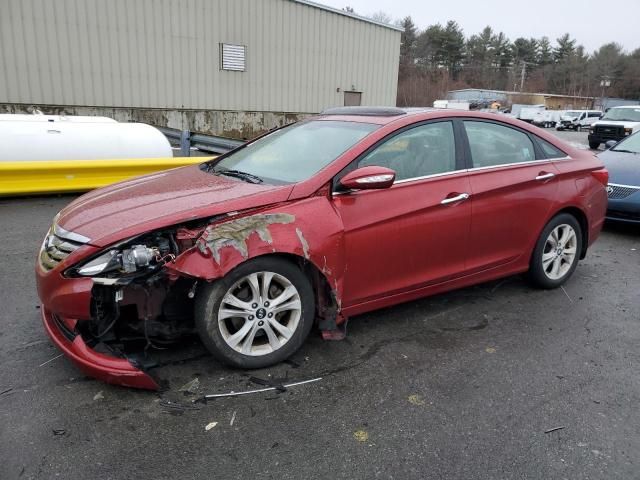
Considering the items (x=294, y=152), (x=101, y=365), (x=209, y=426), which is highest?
(x=294, y=152)

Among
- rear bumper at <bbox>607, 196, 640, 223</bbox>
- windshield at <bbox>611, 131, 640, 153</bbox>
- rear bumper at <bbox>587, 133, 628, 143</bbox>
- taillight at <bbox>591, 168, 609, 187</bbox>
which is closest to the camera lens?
taillight at <bbox>591, 168, 609, 187</bbox>

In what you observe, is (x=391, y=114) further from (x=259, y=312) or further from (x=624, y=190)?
(x=624, y=190)

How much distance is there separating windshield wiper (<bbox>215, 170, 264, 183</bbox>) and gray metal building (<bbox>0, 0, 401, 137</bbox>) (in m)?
12.2

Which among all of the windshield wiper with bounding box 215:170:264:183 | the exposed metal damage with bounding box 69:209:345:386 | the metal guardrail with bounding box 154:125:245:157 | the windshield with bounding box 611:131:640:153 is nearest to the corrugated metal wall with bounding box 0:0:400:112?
the metal guardrail with bounding box 154:125:245:157

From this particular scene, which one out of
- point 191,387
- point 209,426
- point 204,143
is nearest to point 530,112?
point 204,143

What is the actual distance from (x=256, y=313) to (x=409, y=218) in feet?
4.03

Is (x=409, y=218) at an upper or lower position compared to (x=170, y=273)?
upper

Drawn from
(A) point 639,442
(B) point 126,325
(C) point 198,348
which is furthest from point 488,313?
(B) point 126,325

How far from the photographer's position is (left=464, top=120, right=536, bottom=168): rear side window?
155 inches

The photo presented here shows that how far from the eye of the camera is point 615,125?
65.3 feet

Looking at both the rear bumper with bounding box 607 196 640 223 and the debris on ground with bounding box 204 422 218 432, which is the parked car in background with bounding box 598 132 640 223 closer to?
the rear bumper with bounding box 607 196 640 223

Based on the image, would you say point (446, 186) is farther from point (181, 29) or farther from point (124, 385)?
point (181, 29)

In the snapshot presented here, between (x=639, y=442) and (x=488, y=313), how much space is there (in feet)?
5.22

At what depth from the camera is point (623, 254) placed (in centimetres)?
589
